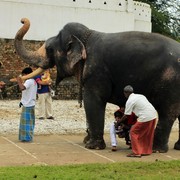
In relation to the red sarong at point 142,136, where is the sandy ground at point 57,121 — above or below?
below

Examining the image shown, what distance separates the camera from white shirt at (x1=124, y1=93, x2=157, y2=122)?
27.8 ft

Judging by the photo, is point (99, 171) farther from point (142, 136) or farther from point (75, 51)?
point (75, 51)

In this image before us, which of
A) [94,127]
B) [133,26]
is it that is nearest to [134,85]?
[94,127]

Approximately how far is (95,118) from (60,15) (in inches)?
622

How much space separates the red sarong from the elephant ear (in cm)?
165

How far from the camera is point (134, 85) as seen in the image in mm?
9094

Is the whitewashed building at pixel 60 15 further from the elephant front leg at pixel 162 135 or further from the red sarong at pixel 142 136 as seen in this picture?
the red sarong at pixel 142 136

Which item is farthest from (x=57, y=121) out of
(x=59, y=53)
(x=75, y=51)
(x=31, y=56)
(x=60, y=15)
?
(x=60, y=15)

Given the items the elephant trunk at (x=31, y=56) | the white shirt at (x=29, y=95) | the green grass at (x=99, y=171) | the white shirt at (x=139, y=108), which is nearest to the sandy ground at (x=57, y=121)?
the white shirt at (x=29, y=95)

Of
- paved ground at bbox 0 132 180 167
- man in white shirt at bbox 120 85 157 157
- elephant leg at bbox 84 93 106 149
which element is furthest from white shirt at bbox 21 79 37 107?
man in white shirt at bbox 120 85 157 157

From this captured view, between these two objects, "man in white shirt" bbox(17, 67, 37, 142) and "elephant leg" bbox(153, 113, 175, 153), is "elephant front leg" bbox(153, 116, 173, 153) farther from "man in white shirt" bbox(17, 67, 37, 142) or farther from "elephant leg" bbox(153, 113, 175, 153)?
"man in white shirt" bbox(17, 67, 37, 142)

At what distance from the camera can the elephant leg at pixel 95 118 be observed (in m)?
9.16

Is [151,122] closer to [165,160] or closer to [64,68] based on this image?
[165,160]

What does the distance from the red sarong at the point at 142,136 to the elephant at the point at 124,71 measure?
0.47m
